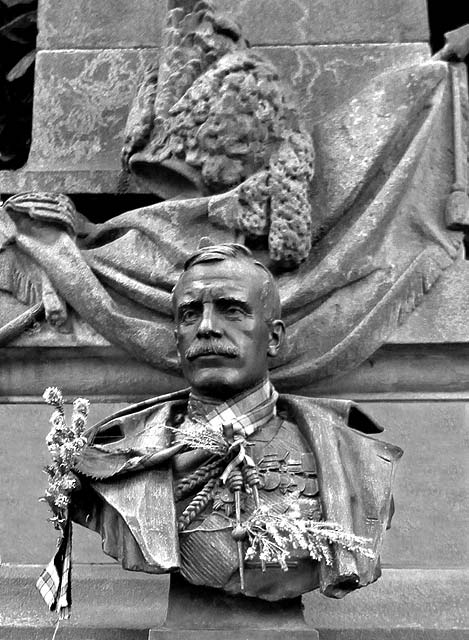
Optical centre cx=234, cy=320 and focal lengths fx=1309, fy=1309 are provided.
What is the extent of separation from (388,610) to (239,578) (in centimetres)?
83

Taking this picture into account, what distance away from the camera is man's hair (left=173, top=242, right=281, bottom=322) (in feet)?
16.0

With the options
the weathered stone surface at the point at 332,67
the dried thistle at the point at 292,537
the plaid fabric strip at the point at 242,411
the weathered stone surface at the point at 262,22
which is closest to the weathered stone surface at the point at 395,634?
the dried thistle at the point at 292,537

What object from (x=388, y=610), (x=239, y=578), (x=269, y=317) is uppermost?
(x=269, y=317)

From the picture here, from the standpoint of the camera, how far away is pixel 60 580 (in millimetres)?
4594

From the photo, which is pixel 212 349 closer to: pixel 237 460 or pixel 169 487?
pixel 237 460

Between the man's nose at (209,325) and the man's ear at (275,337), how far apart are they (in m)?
0.28

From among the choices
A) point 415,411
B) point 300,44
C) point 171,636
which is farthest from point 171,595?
point 300,44

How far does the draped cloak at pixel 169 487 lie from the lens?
444cm

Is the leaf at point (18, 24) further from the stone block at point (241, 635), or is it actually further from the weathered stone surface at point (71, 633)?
the stone block at point (241, 635)

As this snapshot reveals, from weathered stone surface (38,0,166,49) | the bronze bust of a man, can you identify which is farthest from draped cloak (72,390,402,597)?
weathered stone surface (38,0,166,49)

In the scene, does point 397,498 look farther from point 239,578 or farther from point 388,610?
point 239,578

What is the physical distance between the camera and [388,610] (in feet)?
16.5

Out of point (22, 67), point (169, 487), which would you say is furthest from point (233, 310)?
point (22, 67)

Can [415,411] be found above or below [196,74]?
below
